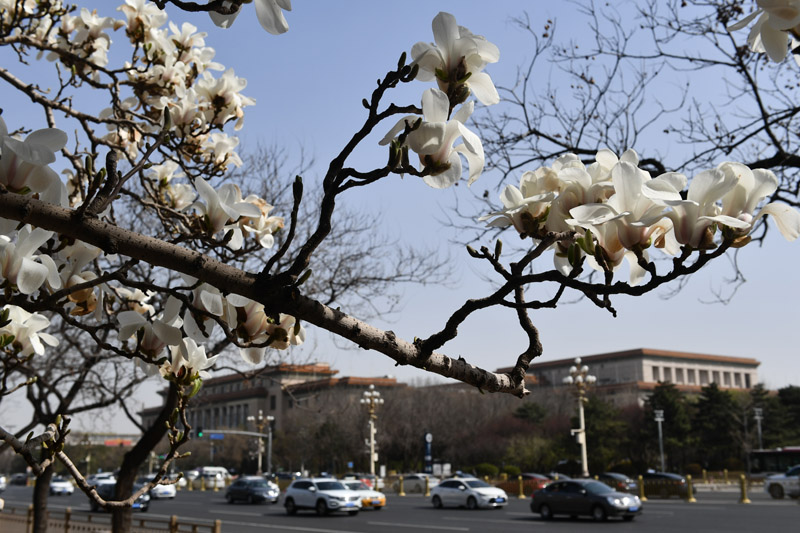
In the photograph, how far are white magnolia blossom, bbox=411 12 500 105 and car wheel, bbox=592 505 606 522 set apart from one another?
22.1 meters

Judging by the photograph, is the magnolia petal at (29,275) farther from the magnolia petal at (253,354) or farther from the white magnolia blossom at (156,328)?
the magnolia petal at (253,354)

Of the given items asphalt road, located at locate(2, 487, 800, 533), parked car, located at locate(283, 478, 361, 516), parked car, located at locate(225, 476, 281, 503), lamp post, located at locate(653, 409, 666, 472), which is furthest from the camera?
lamp post, located at locate(653, 409, 666, 472)

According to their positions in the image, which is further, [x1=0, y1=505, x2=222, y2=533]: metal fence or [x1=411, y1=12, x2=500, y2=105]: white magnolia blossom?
[x1=0, y1=505, x2=222, y2=533]: metal fence

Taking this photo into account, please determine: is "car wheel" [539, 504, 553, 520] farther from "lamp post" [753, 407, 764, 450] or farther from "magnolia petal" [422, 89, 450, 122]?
"lamp post" [753, 407, 764, 450]

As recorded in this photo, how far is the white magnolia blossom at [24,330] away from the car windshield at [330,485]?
2593cm

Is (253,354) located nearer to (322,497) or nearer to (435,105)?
(435,105)

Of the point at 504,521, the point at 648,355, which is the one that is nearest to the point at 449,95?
the point at 504,521

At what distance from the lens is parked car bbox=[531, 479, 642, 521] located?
21203 mm

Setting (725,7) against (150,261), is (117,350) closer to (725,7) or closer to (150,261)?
(150,261)

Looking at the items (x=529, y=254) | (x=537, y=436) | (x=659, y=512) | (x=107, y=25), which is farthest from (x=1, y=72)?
(x=537, y=436)

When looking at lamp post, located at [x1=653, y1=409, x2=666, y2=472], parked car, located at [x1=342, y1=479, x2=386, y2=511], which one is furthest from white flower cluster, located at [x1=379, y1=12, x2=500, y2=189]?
lamp post, located at [x1=653, y1=409, x2=666, y2=472]

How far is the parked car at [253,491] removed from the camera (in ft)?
114

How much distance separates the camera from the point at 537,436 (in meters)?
53.3

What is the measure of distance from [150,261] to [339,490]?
26.6 meters
